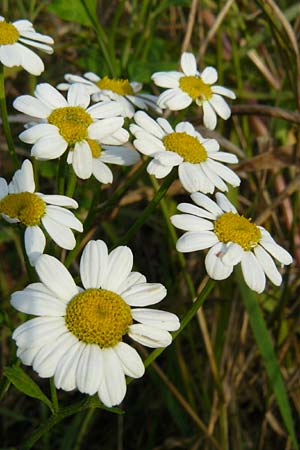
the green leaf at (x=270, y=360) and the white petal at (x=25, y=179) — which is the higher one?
the white petal at (x=25, y=179)

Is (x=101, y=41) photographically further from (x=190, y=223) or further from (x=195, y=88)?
(x=190, y=223)

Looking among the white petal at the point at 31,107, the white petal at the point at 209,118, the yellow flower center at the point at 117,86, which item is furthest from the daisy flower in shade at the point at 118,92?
the white petal at the point at 31,107

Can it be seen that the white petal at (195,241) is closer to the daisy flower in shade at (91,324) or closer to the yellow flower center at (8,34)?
the daisy flower in shade at (91,324)

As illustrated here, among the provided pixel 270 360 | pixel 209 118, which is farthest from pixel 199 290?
pixel 209 118

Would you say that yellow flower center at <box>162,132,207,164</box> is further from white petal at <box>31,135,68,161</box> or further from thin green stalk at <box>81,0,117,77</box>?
→ thin green stalk at <box>81,0,117,77</box>

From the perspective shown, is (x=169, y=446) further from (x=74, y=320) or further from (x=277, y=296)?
(x=74, y=320)

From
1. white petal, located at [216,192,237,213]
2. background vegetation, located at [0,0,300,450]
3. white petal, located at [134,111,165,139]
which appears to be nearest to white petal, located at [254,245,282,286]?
white petal, located at [216,192,237,213]
